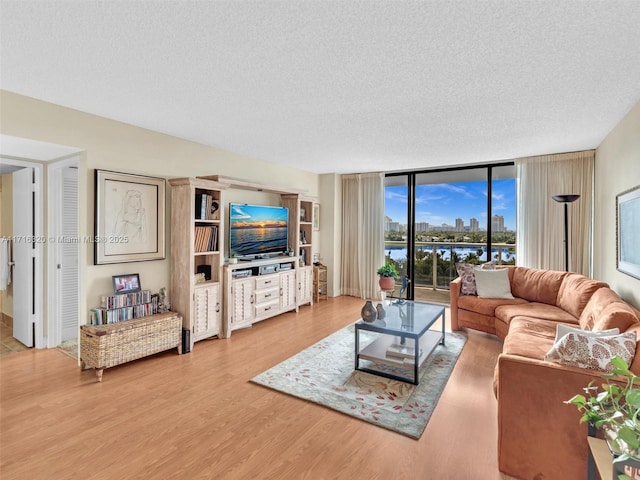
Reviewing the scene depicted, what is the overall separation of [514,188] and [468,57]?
12.6 feet

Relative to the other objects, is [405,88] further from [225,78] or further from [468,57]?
[225,78]

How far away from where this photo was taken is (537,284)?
4.20 m

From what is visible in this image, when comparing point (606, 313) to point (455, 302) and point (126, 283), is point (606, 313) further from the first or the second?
point (126, 283)

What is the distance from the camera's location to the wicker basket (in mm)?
2955

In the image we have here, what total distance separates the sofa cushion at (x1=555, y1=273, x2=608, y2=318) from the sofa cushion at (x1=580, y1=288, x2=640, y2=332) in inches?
4.7

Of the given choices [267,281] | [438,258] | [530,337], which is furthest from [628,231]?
[267,281]

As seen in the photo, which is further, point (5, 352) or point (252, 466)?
point (5, 352)

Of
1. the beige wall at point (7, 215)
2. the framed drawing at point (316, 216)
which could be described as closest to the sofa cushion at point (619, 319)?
the framed drawing at point (316, 216)

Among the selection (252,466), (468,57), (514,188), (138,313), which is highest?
(468,57)

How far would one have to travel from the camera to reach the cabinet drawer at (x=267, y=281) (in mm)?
4599

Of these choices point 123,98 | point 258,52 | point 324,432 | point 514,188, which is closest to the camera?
point 258,52

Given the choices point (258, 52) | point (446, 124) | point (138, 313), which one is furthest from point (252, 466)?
point (446, 124)

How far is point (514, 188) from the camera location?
523 centimetres

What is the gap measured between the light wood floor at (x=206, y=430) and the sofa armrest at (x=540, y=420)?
19 centimetres
